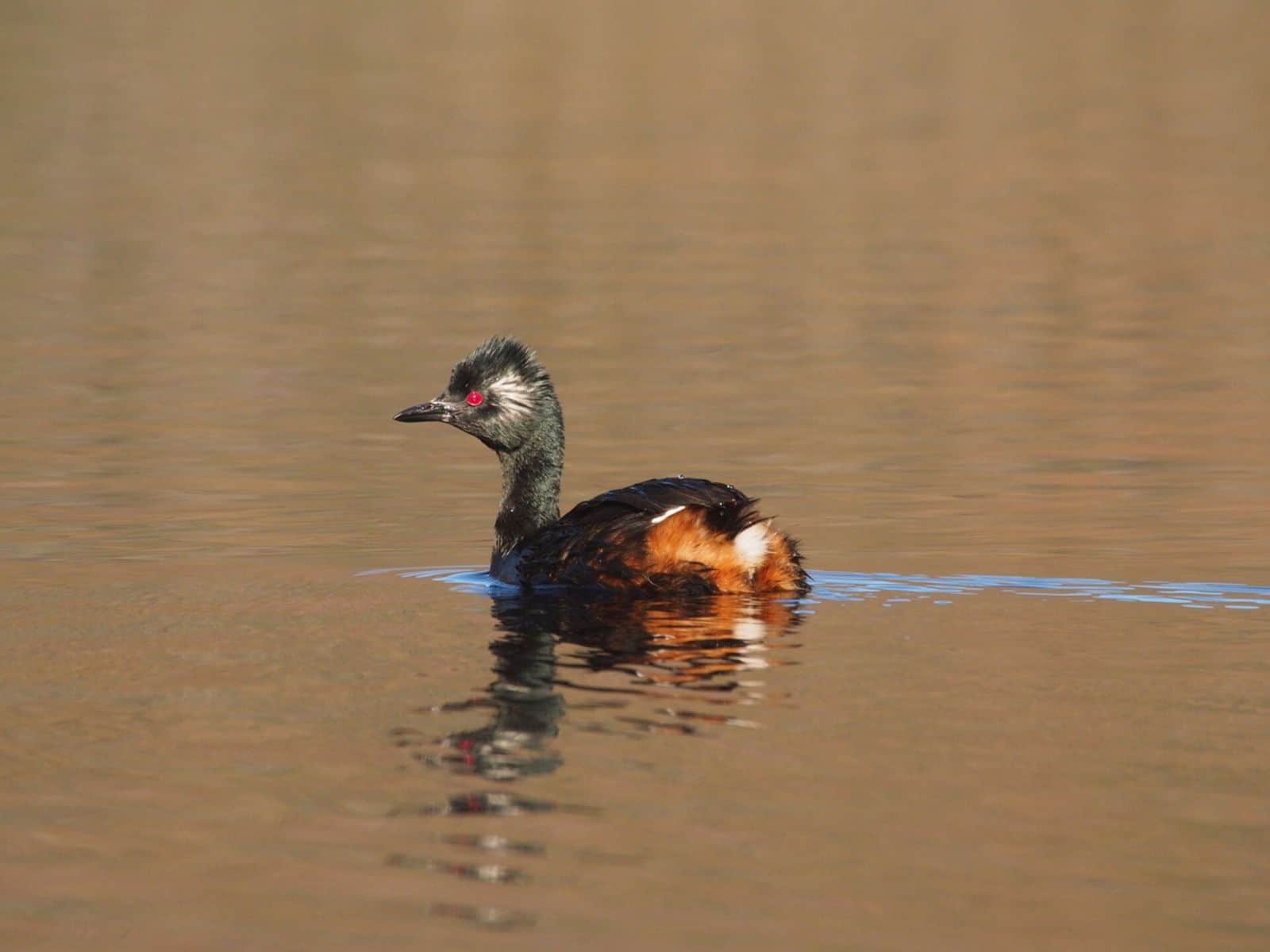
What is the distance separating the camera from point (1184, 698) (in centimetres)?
870

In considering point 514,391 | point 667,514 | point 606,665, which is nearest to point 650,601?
point 667,514

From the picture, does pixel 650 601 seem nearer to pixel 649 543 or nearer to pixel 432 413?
pixel 649 543

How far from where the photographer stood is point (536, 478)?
12.8 metres

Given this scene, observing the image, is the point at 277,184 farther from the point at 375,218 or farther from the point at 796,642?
the point at 796,642

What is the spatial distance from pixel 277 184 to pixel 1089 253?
15323mm

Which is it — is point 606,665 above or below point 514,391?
below

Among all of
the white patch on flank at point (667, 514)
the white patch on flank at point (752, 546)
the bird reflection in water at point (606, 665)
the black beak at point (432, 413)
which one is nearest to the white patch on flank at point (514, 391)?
the black beak at point (432, 413)

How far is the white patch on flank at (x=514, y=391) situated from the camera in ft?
42.1

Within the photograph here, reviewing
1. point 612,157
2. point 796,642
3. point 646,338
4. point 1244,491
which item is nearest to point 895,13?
point 612,157

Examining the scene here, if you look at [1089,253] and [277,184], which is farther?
[277,184]

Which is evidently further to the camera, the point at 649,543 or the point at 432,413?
the point at 432,413

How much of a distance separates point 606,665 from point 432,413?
361 centimetres

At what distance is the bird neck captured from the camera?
12.8m

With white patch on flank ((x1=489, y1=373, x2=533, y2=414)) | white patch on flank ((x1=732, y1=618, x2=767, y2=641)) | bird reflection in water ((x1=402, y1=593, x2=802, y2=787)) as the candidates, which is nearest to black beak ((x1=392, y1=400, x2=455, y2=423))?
white patch on flank ((x1=489, y1=373, x2=533, y2=414))
